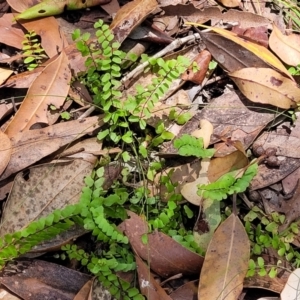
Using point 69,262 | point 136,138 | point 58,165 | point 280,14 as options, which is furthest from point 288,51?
point 69,262

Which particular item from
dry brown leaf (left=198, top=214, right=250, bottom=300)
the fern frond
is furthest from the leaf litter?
the fern frond

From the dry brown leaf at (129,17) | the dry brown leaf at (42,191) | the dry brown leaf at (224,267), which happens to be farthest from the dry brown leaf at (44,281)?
the dry brown leaf at (129,17)

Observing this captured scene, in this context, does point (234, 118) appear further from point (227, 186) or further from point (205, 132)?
point (227, 186)

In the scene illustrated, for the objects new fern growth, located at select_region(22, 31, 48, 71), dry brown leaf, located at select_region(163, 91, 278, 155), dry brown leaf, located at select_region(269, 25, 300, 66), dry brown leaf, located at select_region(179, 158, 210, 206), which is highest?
new fern growth, located at select_region(22, 31, 48, 71)

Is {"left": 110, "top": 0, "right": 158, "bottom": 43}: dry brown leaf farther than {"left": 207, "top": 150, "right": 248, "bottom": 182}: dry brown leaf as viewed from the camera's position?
Yes

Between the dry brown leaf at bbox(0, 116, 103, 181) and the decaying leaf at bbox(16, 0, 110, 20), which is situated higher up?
the decaying leaf at bbox(16, 0, 110, 20)

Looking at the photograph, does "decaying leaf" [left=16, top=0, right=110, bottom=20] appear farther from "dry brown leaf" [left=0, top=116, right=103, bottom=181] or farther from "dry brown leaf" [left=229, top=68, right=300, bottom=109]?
"dry brown leaf" [left=229, top=68, right=300, bottom=109]

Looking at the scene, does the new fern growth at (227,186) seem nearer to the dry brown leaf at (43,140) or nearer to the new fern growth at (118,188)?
the new fern growth at (118,188)
